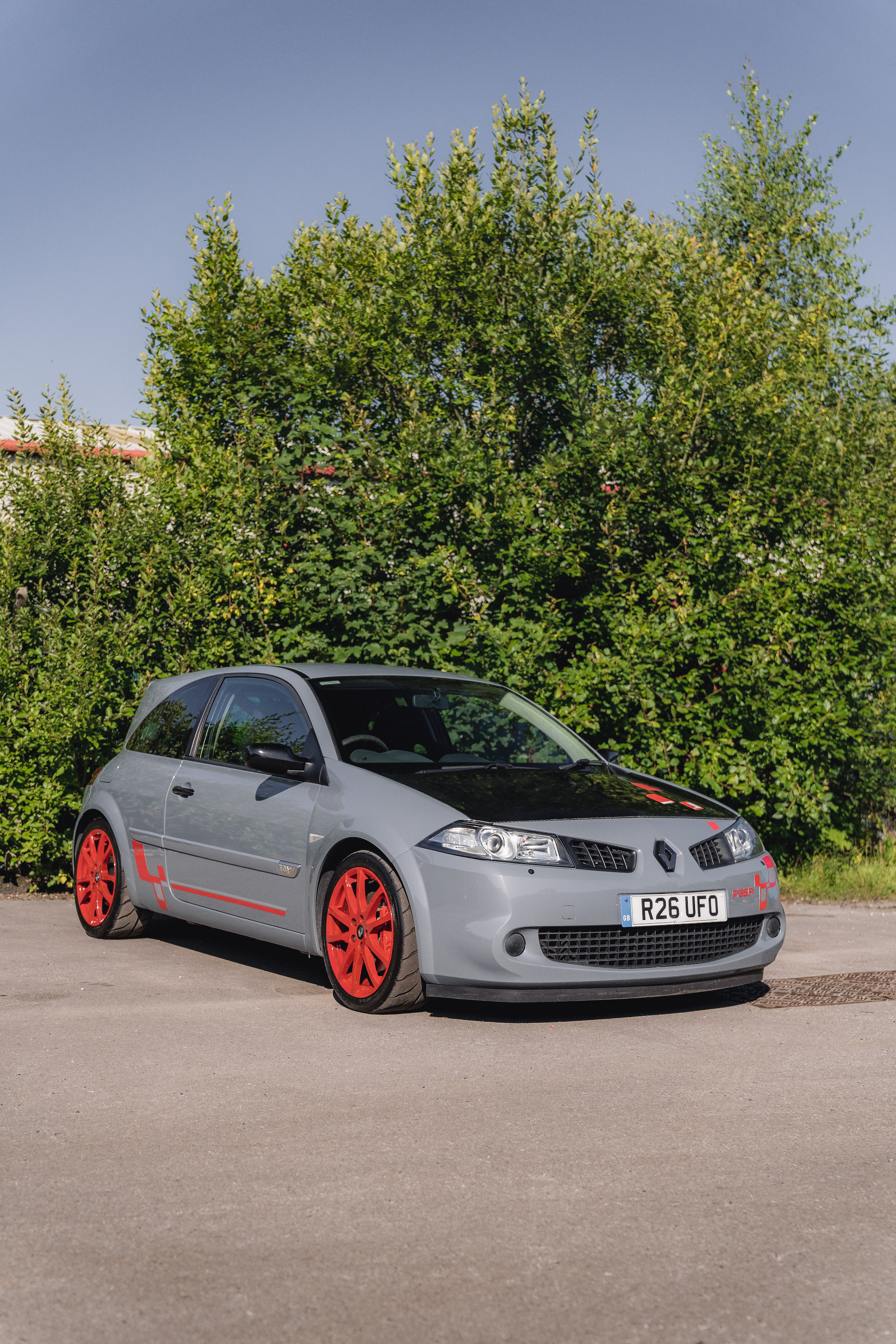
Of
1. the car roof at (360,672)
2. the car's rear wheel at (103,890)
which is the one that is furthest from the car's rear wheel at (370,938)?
the car's rear wheel at (103,890)

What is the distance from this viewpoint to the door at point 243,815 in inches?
253

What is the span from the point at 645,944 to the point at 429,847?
3.30 feet

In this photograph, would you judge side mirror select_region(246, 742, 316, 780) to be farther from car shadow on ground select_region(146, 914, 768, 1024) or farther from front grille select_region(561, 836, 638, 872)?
front grille select_region(561, 836, 638, 872)

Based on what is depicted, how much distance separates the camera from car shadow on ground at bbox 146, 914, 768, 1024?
239 inches

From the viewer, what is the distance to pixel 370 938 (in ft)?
19.3

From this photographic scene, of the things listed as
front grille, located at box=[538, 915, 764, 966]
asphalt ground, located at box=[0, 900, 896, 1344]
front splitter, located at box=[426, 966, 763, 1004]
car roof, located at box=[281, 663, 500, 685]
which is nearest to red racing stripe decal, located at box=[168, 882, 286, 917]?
asphalt ground, located at box=[0, 900, 896, 1344]

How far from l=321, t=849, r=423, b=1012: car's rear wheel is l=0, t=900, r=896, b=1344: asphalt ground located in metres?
0.13

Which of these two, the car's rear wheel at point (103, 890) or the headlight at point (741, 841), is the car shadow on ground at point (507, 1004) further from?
the headlight at point (741, 841)

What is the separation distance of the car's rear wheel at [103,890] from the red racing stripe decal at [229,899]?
674 millimetres

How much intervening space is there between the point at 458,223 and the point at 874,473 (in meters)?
4.34

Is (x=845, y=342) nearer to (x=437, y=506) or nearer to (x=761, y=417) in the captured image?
(x=761, y=417)

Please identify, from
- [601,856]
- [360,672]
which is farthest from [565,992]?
[360,672]

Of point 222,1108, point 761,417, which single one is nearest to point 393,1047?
point 222,1108

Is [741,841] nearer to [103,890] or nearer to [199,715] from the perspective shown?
[199,715]
